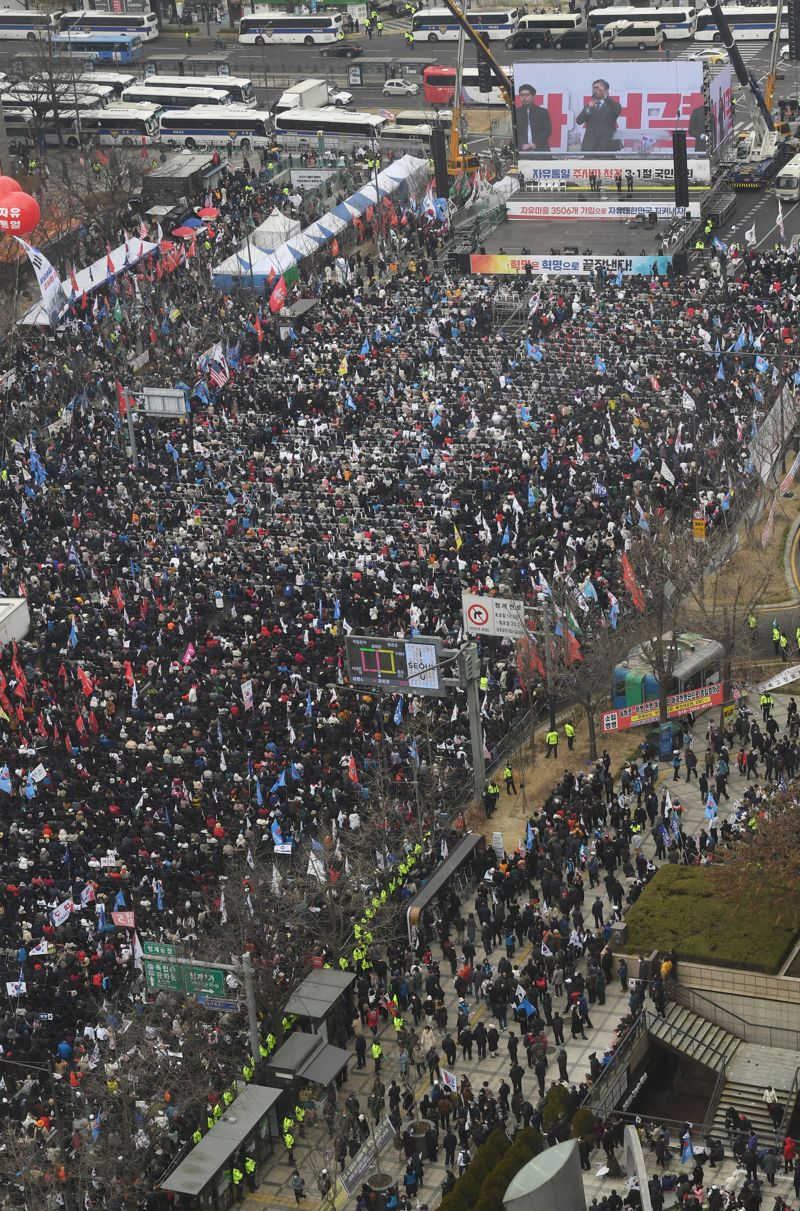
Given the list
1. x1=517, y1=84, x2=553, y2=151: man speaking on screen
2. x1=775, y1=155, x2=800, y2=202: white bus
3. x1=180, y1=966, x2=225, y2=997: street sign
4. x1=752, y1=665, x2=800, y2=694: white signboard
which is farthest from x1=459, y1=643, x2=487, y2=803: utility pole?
x1=517, y1=84, x2=553, y2=151: man speaking on screen

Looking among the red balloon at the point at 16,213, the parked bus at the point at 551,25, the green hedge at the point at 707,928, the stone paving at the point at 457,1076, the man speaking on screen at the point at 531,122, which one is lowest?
the stone paving at the point at 457,1076

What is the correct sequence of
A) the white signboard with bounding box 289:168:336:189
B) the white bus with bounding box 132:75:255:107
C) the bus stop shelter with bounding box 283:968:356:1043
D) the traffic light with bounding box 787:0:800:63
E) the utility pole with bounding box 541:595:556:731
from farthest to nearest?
the white bus with bounding box 132:75:255:107 < the traffic light with bounding box 787:0:800:63 < the white signboard with bounding box 289:168:336:189 < the utility pole with bounding box 541:595:556:731 < the bus stop shelter with bounding box 283:968:356:1043

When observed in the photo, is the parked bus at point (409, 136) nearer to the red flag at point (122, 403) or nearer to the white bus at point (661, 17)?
the white bus at point (661, 17)

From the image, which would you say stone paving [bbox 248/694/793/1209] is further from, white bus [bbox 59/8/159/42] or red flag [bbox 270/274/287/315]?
white bus [bbox 59/8/159/42]

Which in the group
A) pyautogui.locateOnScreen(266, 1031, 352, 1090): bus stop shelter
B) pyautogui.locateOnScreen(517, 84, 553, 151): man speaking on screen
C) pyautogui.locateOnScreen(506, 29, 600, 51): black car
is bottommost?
pyautogui.locateOnScreen(266, 1031, 352, 1090): bus stop shelter

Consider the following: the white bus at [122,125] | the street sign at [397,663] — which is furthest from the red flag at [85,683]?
the white bus at [122,125]

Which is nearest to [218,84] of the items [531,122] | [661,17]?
[661,17]
